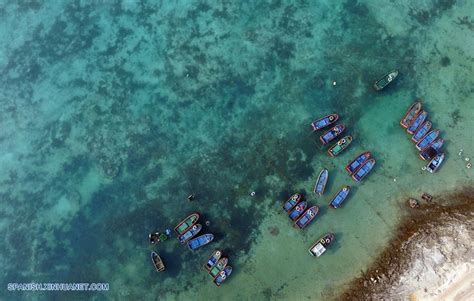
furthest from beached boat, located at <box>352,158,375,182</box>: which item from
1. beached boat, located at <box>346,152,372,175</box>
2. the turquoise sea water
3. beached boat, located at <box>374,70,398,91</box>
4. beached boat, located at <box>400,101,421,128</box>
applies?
beached boat, located at <box>374,70,398,91</box>

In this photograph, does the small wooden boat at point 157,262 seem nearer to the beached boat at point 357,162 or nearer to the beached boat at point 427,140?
the beached boat at point 357,162

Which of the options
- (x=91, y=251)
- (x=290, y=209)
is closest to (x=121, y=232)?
(x=91, y=251)

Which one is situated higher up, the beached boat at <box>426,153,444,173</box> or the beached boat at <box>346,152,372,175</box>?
the beached boat at <box>346,152,372,175</box>

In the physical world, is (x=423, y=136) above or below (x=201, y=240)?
below

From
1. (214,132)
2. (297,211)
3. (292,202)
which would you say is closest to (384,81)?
(292,202)

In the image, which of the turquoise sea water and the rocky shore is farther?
the turquoise sea water

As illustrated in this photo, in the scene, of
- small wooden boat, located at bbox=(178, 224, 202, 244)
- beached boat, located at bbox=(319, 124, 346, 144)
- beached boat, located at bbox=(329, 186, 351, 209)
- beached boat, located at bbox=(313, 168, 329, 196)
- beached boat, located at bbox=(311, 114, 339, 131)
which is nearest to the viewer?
beached boat, located at bbox=(329, 186, 351, 209)

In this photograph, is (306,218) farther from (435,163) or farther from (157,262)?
(157,262)

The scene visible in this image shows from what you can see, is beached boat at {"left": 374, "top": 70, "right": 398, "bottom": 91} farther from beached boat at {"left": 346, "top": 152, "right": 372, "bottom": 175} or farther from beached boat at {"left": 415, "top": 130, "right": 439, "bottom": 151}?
beached boat at {"left": 346, "top": 152, "right": 372, "bottom": 175}
